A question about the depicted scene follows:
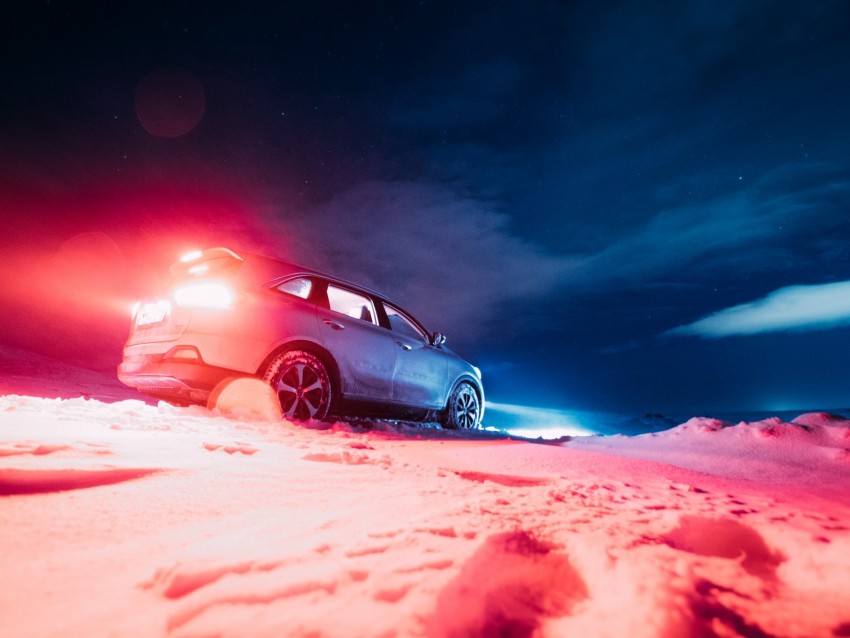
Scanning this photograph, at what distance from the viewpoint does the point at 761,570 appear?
1.18 metres

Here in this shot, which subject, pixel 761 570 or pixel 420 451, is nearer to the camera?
pixel 761 570

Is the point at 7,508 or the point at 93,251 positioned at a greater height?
the point at 93,251

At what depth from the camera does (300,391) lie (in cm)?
430

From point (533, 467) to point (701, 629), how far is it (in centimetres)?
181

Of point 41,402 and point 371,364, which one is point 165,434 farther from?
point 371,364

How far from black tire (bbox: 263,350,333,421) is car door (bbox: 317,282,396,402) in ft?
0.73

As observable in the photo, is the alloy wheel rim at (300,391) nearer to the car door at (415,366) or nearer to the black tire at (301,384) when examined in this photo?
the black tire at (301,384)

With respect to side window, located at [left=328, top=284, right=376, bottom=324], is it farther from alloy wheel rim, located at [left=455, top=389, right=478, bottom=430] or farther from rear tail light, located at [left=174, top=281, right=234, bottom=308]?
alloy wheel rim, located at [left=455, top=389, right=478, bottom=430]

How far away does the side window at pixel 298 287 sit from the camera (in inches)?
169

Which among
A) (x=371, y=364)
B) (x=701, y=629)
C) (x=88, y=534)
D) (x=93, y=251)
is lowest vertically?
(x=88, y=534)

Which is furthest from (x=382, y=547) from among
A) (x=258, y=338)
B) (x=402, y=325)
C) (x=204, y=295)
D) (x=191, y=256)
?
(x=402, y=325)

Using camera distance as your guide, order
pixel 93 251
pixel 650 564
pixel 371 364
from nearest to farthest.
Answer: pixel 650 564 → pixel 371 364 → pixel 93 251

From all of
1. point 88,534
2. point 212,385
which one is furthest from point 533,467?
point 212,385

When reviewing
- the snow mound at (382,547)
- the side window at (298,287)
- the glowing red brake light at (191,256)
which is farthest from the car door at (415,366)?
the snow mound at (382,547)
